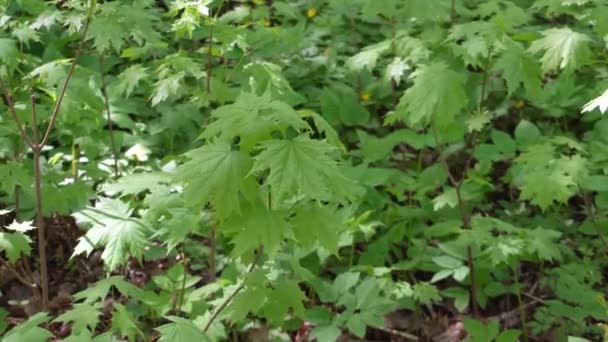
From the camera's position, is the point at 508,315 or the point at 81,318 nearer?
the point at 81,318

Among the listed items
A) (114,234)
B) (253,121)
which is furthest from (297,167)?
(114,234)

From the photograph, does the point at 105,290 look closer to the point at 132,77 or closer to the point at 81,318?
the point at 81,318

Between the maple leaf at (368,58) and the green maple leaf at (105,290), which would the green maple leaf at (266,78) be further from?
the green maple leaf at (105,290)

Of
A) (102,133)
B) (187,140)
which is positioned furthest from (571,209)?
(102,133)

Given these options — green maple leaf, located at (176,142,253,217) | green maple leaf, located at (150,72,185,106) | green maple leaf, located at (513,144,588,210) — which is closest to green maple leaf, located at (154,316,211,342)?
green maple leaf, located at (176,142,253,217)

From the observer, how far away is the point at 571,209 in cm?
409

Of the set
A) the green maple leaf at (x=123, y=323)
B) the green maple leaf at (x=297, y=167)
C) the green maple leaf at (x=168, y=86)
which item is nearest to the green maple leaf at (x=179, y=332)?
the green maple leaf at (x=123, y=323)

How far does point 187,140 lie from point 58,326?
1323 mm

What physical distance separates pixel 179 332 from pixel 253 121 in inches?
24.4

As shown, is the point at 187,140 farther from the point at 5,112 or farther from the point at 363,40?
the point at 363,40

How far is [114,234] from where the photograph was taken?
8.67 ft

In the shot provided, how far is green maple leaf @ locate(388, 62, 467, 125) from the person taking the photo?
292 cm

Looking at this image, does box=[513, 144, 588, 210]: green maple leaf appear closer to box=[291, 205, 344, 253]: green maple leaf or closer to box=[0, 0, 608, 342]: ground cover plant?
box=[0, 0, 608, 342]: ground cover plant

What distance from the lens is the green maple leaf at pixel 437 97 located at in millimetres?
2924
